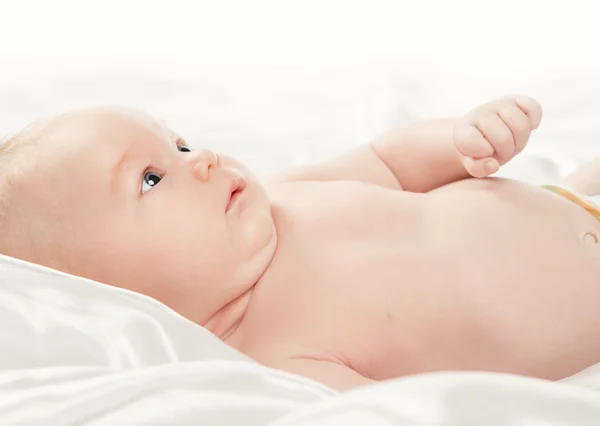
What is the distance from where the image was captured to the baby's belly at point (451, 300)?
36.7 inches

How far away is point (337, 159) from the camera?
4.32ft

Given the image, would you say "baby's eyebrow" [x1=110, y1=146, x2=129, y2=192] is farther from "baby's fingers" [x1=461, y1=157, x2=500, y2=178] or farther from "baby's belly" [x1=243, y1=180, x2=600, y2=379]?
"baby's fingers" [x1=461, y1=157, x2=500, y2=178]

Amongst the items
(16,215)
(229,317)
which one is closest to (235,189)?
(229,317)

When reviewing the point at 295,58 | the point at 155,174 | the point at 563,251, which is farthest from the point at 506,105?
the point at 295,58

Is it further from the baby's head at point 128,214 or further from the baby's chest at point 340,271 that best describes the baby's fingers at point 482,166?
the baby's head at point 128,214

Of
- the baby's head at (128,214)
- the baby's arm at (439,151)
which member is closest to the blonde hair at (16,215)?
the baby's head at (128,214)

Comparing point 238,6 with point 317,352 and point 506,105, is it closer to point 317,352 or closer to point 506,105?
point 506,105

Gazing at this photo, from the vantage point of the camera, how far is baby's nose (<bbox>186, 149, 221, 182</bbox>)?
991 mm

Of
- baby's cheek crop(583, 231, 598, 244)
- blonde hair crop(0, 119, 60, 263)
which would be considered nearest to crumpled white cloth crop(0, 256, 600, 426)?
blonde hair crop(0, 119, 60, 263)

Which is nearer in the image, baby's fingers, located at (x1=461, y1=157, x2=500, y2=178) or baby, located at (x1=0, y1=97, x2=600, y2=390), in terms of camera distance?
baby, located at (x1=0, y1=97, x2=600, y2=390)

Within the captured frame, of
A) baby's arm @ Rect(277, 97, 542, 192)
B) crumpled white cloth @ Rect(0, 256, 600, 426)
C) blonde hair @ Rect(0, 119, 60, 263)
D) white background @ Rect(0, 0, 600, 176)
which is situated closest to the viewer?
crumpled white cloth @ Rect(0, 256, 600, 426)

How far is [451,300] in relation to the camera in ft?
3.11

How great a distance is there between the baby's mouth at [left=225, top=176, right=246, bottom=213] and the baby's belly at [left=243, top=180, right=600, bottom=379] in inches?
4.1

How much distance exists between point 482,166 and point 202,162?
36 centimetres
